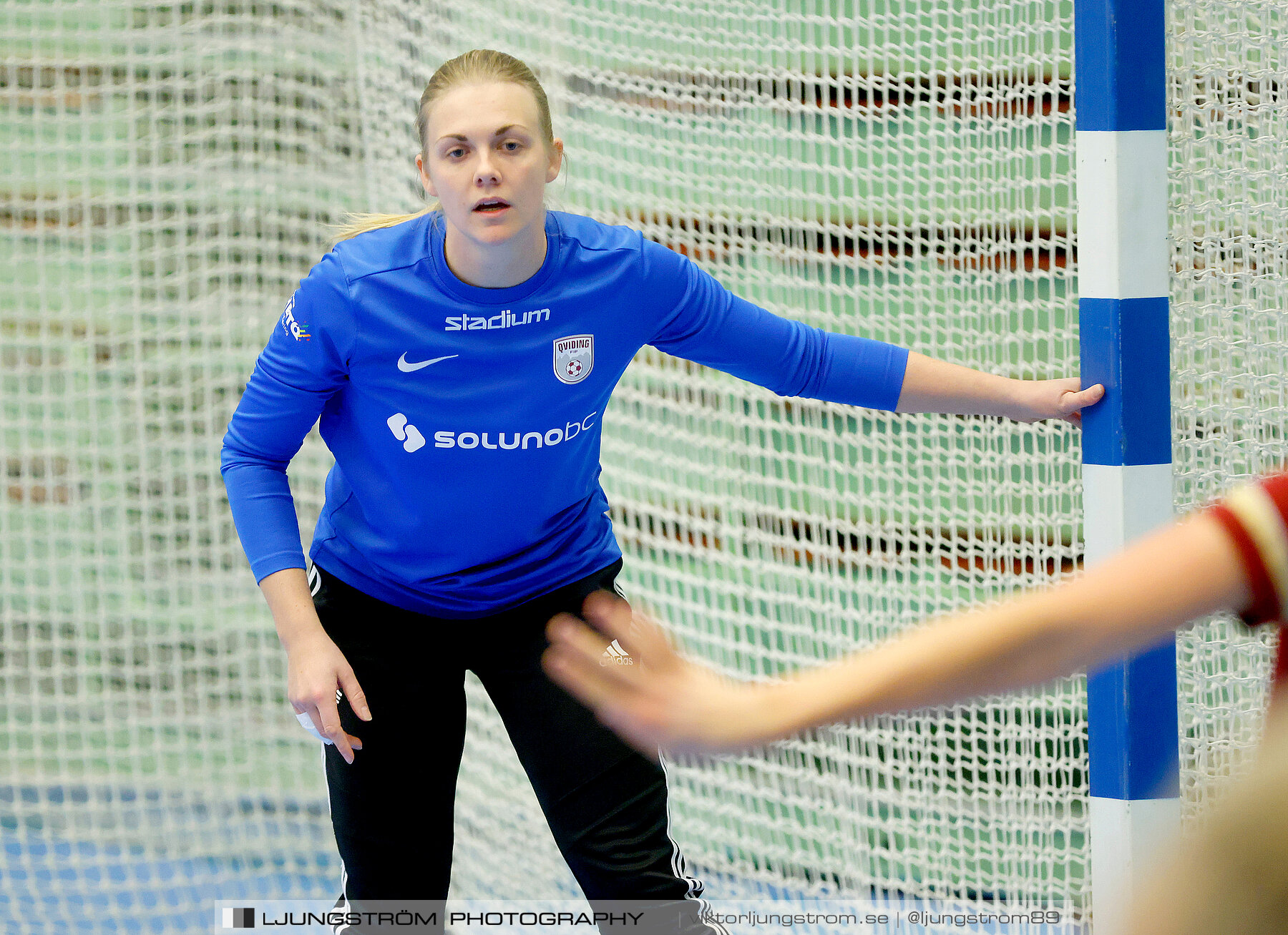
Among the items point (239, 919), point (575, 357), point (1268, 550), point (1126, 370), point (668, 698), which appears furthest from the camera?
point (239, 919)

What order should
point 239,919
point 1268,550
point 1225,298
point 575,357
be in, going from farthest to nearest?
1. point 239,919
2. point 1225,298
3. point 575,357
4. point 1268,550

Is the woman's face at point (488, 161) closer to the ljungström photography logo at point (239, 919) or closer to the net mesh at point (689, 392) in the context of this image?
the net mesh at point (689, 392)

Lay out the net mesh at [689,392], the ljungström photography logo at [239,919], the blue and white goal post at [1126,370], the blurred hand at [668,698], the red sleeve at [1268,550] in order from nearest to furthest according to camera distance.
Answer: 1. the red sleeve at [1268,550]
2. the blurred hand at [668,698]
3. the blue and white goal post at [1126,370]
4. the net mesh at [689,392]
5. the ljungström photography logo at [239,919]

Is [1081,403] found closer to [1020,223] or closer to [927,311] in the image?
[1020,223]

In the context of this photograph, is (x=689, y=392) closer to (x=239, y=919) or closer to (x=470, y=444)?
(x=470, y=444)

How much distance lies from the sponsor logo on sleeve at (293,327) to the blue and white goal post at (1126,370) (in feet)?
3.26

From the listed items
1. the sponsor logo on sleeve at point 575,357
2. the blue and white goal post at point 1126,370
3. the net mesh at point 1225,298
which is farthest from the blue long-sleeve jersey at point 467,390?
the net mesh at point 1225,298

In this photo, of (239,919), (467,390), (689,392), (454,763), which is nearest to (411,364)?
(467,390)

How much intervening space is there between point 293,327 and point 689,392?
1.22 m

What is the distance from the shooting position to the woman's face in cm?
176

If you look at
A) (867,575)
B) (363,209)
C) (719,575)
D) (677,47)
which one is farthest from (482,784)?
(677,47)

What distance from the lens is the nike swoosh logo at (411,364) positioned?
1.81m

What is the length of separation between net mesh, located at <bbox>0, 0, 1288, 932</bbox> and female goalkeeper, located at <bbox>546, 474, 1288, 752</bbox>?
1249mm

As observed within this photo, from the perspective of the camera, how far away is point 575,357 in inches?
73.4
